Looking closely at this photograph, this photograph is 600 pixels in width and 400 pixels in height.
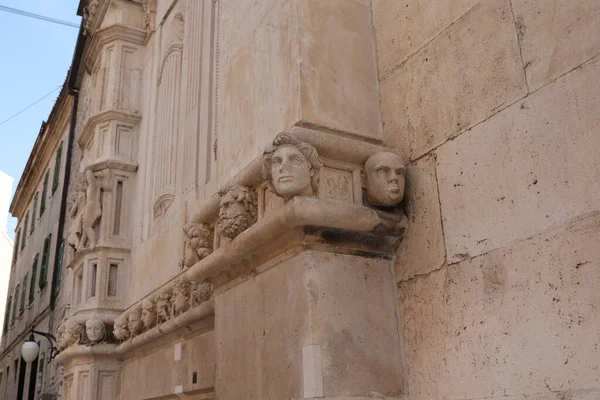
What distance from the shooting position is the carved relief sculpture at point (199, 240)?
3684 millimetres

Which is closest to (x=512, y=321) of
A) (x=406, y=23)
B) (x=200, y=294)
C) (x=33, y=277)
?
(x=406, y=23)

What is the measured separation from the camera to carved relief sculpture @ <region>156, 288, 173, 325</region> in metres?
5.10

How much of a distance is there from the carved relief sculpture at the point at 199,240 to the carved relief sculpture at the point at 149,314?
181cm

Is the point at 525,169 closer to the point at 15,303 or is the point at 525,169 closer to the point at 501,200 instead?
the point at 501,200

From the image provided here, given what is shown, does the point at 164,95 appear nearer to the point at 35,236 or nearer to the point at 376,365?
the point at 376,365

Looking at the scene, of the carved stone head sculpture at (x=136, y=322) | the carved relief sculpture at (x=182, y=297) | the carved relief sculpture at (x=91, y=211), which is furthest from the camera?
the carved relief sculpture at (x=91, y=211)

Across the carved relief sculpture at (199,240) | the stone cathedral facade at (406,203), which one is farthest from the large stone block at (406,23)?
the carved relief sculpture at (199,240)

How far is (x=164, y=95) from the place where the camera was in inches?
259

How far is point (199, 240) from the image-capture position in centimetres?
370

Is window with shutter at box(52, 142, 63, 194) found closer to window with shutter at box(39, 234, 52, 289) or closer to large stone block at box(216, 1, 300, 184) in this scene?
window with shutter at box(39, 234, 52, 289)

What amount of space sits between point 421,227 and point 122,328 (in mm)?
4086

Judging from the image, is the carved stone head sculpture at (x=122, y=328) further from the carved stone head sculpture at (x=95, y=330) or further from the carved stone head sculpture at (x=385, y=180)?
the carved stone head sculpture at (x=385, y=180)

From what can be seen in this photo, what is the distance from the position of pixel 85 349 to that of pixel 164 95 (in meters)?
2.62

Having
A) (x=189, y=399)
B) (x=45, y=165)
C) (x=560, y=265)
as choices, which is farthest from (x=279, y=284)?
(x=45, y=165)
